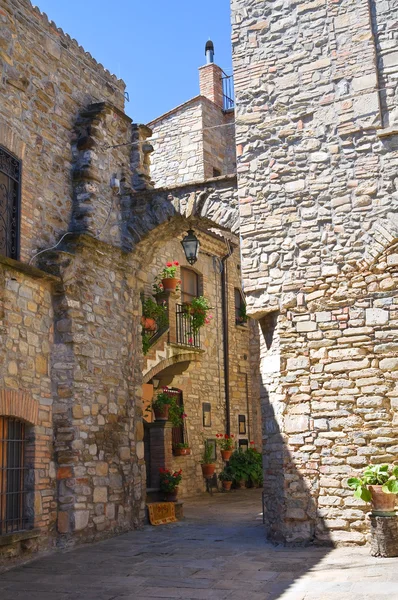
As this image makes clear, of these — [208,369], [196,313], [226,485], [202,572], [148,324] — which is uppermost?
[196,313]

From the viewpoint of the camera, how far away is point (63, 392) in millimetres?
8492

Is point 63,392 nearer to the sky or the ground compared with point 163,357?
nearer to the ground

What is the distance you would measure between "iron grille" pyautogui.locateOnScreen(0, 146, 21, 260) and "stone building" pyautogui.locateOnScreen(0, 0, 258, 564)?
2 cm

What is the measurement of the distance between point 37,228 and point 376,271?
4168mm

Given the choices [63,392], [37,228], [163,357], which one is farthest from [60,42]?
[163,357]

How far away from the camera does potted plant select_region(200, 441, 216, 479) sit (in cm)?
1520

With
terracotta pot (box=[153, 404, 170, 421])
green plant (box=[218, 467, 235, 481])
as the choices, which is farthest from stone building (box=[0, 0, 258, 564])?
green plant (box=[218, 467, 235, 481])

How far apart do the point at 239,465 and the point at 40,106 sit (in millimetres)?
10127

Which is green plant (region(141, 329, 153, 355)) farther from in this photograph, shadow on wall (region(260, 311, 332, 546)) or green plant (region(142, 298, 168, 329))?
shadow on wall (region(260, 311, 332, 546))

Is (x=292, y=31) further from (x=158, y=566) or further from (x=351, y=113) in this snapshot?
(x=158, y=566)

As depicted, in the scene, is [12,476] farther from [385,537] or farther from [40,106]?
[40,106]

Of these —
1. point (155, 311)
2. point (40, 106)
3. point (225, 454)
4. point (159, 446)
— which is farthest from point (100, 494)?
point (225, 454)

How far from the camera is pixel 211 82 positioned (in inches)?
755

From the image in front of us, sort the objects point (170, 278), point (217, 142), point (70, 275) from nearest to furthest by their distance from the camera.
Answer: point (70, 275) → point (170, 278) → point (217, 142)
